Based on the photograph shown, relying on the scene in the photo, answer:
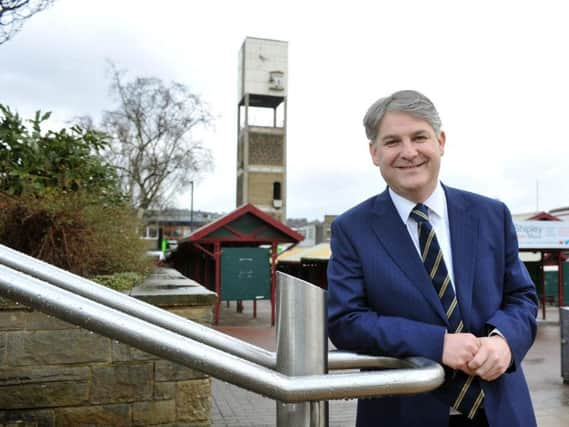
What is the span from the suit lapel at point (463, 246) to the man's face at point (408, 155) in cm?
9

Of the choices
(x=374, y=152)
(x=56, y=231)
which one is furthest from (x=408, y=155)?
(x=56, y=231)

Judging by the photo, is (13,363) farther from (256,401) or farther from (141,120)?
(141,120)

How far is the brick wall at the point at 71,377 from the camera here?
3.32 m

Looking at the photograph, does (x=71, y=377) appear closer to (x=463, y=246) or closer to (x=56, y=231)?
(x=56, y=231)

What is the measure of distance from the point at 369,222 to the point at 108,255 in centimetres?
465

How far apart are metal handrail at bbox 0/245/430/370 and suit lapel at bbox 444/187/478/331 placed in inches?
14.1

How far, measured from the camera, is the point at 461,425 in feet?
4.41

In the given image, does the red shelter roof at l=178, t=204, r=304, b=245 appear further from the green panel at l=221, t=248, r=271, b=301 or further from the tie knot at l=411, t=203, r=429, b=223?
the tie knot at l=411, t=203, r=429, b=223

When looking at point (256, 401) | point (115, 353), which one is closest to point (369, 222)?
point (115, 353)

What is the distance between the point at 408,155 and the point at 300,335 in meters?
Answer: 0.70

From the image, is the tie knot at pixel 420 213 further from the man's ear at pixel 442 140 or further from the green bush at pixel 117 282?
the green bush at pixel 117 282

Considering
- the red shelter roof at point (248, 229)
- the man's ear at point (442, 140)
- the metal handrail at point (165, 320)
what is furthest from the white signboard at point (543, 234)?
the metal handrail at point (165, 320)

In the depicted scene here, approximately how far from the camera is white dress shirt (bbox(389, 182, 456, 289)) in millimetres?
1429

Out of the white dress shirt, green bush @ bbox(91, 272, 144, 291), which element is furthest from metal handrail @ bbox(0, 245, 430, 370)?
green bush @ bbox(91, 272, 144, 291)
